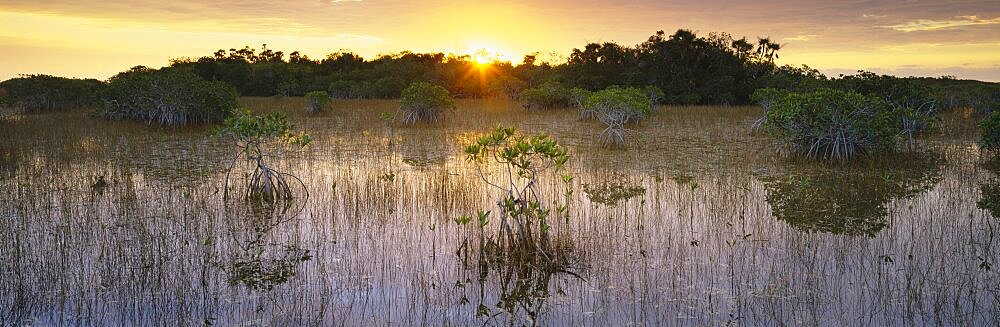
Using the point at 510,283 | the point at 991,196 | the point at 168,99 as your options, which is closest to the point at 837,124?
the point at 991,196

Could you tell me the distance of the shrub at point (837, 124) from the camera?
36.4 ft

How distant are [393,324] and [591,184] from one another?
529cm

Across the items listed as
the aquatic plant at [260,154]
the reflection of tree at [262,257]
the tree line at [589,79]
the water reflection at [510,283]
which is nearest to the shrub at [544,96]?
the tree line at [589,79]

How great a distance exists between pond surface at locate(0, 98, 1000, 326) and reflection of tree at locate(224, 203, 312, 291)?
28mm

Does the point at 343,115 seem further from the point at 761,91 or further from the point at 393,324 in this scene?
the point at 393,324

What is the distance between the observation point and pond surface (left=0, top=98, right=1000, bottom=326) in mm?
4703

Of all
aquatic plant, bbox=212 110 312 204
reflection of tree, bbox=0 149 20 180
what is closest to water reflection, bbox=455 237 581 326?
aquatic plant, bbox=212 110 312 204

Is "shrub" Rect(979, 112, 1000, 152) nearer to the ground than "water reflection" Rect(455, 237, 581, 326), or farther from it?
farther from it

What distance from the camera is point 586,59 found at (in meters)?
31.1

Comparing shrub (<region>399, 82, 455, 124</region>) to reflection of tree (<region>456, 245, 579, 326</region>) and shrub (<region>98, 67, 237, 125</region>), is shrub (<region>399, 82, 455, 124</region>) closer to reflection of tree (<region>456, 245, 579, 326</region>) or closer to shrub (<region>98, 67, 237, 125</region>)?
shrub (<region>98, 67, 237, 125</region>)

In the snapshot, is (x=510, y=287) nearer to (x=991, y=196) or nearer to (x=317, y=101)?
(x=991, y=196)

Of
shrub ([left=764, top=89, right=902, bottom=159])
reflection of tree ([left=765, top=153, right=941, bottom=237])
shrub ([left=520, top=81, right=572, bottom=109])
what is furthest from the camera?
shrub ([left=520, top=81, right=572, bottom=109])

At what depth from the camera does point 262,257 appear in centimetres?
591

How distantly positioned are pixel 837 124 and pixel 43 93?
2308cm
